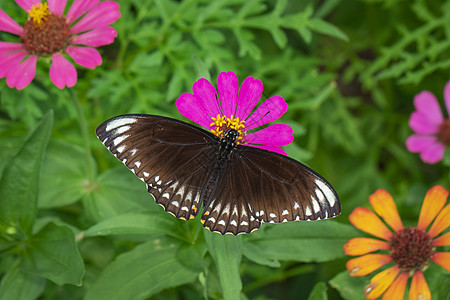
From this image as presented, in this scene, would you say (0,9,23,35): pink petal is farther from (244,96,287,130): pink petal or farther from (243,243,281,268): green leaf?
(243,243,281,268): green leaf

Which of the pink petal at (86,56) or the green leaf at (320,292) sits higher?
the pink petal at (86,56)

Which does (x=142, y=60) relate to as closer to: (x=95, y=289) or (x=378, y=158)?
(x=95, y=289)

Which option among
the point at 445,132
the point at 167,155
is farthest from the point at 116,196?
the point at 445,132

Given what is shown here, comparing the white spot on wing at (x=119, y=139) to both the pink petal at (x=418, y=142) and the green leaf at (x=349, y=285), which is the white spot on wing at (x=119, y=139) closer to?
the green leaf at (x=349, y=285)

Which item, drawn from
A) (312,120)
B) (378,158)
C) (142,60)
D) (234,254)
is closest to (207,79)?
(234,254)

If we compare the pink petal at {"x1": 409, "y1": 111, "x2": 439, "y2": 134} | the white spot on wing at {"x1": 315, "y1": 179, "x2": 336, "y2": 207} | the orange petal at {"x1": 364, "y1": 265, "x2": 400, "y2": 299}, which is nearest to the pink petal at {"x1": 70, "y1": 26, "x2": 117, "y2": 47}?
the white spot on wing at {"x1": 315, "y1": 179, "x2": 336, "y2": 207}

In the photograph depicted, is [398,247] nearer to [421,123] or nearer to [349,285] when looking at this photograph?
[349,285]

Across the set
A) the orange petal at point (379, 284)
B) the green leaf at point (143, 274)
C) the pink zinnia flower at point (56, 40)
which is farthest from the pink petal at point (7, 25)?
the orange petal at point (379, 284)
